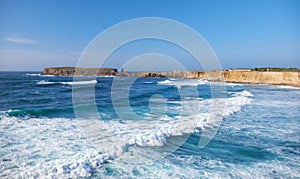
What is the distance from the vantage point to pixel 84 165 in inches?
233

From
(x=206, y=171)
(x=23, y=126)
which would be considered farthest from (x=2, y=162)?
(x=206, y=171)

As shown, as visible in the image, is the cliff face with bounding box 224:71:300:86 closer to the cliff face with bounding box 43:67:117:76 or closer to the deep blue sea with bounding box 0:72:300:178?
the deep blue sea with bounding box 0:72:300:178

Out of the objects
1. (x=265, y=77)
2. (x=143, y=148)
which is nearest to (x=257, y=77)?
(x=265, y=77)

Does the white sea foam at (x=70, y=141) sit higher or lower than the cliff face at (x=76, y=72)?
lower

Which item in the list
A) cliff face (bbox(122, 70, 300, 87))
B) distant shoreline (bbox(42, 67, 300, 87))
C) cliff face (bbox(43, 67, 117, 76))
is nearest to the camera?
cliff face (bbox(122, 70, 300, 87))

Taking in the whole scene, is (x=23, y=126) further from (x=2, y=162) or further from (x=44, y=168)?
(x=44, y=168)

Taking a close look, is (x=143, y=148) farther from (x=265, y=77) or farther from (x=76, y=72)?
(x=76, y=72)

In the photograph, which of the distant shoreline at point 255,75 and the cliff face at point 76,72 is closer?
the distant shoreline at point 255,75

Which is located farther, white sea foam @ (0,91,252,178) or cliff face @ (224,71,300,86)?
cliff face @ (224,71,300,86)

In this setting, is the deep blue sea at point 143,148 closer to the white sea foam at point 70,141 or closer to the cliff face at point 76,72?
the white sea foam at point 70,141

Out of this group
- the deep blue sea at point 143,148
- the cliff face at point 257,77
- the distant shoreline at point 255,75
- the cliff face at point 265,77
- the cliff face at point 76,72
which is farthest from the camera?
the cliff face at point 76,72

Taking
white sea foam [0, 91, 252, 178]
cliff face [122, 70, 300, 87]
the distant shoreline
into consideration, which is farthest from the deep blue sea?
the distant shoreline

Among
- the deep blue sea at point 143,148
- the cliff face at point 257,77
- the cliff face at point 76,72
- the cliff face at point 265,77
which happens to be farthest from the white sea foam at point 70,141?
the cliff face at point 76,72

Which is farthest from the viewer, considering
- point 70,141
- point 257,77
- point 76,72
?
point 76,72
